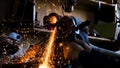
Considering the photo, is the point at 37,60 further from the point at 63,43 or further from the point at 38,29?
the point at 38,29

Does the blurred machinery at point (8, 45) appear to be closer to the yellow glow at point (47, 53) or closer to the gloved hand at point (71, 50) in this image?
the yellow glow at point (47, 53)

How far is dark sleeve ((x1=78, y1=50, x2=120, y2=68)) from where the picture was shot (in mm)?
561

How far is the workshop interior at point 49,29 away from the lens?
0.68 meters

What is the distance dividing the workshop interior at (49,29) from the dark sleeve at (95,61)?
0.02 meters

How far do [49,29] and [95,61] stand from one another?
0.45m

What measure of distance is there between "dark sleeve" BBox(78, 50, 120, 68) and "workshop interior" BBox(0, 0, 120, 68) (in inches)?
0.8

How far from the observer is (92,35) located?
1.75 m

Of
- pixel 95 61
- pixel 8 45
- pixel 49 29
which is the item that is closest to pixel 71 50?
pixel 95 61

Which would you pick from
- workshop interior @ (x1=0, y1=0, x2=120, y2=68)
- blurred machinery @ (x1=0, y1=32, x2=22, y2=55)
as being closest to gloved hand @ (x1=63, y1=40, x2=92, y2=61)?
workshop interior @ (x1=0, y1=0, x2=120, y2=68)

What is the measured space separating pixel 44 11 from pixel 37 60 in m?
1.04

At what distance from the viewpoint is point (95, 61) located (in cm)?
56

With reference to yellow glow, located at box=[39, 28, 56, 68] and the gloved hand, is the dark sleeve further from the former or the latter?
yellow glow, located at box=[39, 28, 56, 68]

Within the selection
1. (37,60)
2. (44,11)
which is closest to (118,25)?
(44,11)

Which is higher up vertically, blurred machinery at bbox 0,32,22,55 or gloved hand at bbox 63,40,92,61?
gloved hand at bbox 63,40,92,61
